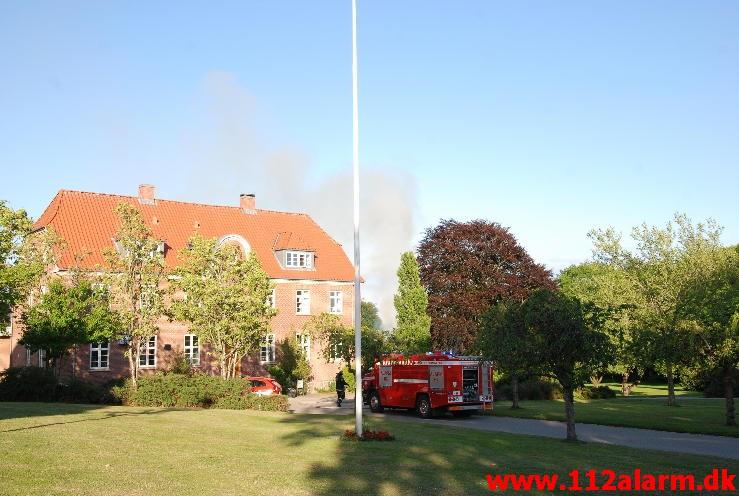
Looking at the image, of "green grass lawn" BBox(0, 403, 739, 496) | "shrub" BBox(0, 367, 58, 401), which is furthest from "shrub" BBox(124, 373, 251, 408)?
"green grass lawn" BBox(0, 403, 739, 496)

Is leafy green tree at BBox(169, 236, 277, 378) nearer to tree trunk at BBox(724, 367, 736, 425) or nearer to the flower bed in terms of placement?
the flower bed

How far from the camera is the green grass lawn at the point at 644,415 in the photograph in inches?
981

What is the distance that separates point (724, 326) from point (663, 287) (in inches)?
467

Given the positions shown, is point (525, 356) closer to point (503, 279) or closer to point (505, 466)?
point (505, 466)

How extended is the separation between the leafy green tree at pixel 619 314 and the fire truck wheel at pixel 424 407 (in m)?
7.42

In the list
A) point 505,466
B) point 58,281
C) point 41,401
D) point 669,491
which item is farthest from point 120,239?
point 669,491

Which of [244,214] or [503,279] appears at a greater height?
[244,214]

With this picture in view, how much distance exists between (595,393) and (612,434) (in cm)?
2136

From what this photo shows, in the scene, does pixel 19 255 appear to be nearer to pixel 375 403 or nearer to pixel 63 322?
pixel 63 322

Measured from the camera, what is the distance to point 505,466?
46.6ft

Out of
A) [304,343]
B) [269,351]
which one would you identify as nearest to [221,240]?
[269,351]

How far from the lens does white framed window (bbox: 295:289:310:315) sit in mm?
50594

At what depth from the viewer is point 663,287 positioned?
119 feet

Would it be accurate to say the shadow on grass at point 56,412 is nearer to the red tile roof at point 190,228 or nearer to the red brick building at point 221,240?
the red brick building at point 221,240
